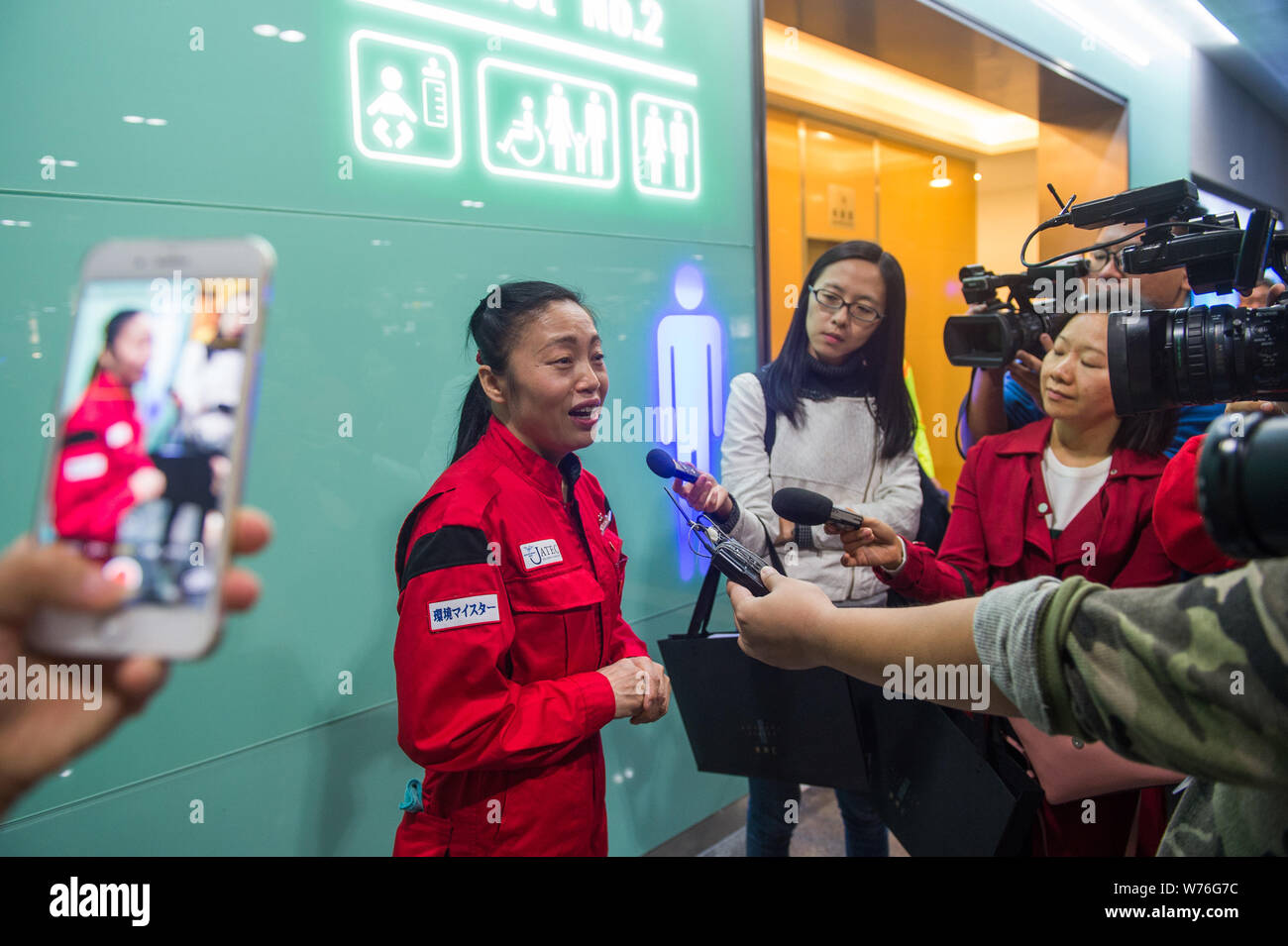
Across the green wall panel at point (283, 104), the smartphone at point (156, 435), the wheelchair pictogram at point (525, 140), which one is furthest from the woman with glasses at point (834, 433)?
the smartphone at point (156, 435)

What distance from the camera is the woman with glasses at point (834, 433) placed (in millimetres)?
1858

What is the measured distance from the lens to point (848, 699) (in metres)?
1.45

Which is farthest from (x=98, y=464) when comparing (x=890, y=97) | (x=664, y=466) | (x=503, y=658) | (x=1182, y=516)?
(x=890, y=97)

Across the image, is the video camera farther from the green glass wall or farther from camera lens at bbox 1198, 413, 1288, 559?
the green glass wall

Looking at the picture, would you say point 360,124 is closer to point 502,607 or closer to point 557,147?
point 557,147

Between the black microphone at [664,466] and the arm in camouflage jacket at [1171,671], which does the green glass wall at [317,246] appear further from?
the arm in camouflage jacket at [1171,671]

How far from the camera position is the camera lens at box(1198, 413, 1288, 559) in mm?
494

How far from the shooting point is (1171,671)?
0.55 meters

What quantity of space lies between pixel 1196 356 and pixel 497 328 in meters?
1.01

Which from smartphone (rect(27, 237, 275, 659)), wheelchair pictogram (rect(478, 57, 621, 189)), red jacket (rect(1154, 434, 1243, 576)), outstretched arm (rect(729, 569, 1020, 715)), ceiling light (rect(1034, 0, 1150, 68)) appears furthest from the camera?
ceiling light (rect(1034, 0, 1150, 68))

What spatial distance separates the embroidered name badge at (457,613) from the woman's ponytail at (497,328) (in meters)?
0.32

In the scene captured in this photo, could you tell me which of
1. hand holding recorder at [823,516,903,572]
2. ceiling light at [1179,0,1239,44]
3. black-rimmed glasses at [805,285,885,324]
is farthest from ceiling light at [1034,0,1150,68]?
hand holding recorder at [823,516,903,572]
